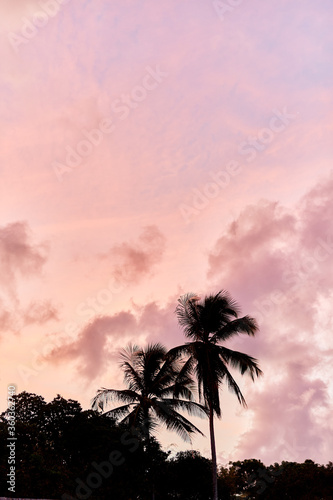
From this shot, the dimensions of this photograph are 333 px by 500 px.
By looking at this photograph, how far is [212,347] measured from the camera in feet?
115

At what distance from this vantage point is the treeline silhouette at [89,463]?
3088 cm

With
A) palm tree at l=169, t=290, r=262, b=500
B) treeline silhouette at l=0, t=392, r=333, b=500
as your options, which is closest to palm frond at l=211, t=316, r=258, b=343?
palm tree at l=169, t=290, r=262, b=500

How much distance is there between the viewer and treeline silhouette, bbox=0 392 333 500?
30875mm

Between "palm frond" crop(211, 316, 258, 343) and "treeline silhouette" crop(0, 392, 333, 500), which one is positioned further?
"palm frond" crop(211, 316, 258, 343)

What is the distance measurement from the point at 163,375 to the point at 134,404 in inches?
114

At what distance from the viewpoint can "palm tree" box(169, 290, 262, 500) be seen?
3409 cm

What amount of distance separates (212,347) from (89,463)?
35.8 feet

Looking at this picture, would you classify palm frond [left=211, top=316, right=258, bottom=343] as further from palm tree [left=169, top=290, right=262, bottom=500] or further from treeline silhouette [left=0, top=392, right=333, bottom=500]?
treeline silhouette [left=0, top=392, right=333, bottom=500]

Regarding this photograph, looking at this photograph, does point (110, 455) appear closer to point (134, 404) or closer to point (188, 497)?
point (134, 404)

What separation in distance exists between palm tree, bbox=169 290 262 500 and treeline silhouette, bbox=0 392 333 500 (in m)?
6.25

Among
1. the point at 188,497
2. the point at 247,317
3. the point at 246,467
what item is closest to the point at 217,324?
the point at 247,317

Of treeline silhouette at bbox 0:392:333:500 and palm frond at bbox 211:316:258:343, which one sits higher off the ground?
palm frond at bbox 211:316:258:343

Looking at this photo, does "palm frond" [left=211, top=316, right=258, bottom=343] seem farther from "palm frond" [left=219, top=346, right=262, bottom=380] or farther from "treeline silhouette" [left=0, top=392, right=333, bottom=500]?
"treeline silhouette" [left=0, top=392, right=333, bottom=500]

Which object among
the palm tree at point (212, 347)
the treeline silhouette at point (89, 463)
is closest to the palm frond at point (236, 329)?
the palm tree at point (212, 347)
